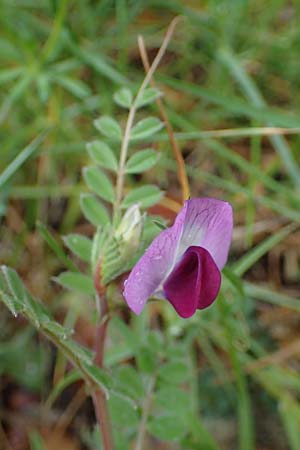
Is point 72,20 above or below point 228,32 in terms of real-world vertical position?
above

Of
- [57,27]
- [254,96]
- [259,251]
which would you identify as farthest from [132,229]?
[254,96]

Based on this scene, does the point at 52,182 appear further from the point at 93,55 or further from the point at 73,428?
the point at 73,428

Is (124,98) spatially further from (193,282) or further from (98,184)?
(193,282)

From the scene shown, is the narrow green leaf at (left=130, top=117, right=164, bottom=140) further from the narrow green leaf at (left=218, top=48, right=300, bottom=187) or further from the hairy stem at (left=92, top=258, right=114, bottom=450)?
the narrow green leaf at (left=218, top=48, right=300, bottom=187)

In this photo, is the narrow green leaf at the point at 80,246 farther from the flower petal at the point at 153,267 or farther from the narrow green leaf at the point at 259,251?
the narrow green leaf at the point at 259,251

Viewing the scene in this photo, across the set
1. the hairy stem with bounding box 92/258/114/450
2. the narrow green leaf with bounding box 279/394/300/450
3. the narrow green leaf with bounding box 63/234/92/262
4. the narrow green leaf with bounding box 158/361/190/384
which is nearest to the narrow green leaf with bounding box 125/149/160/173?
the narrow green leaf with bounding box 63/234/92/262

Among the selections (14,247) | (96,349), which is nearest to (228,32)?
(14,247)
